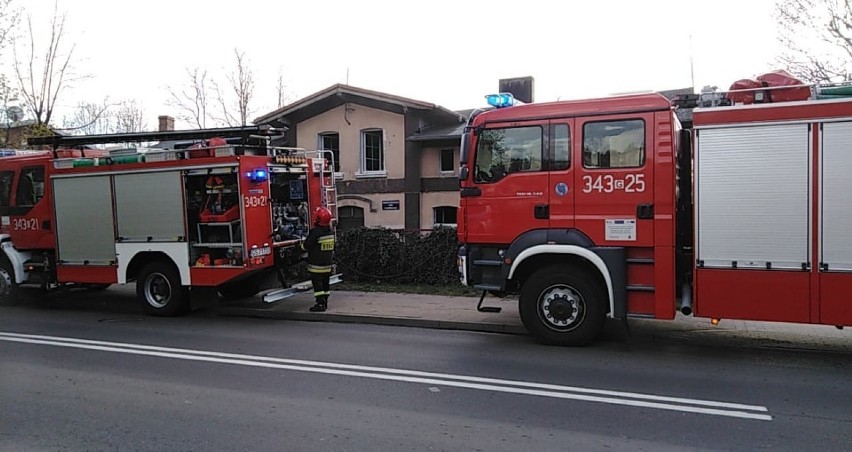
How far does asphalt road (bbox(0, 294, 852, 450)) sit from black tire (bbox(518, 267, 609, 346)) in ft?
0.68

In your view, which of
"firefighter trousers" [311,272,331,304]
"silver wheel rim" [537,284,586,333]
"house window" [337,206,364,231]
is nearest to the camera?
"silver wheel rim" [537,284,586,333]

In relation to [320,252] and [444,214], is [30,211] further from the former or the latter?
[444,214]

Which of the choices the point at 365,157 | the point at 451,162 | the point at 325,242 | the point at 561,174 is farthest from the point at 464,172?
the point at 365,157

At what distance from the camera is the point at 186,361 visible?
7.48m

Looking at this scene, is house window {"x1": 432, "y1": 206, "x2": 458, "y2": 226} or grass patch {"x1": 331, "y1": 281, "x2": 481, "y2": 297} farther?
house window {"x1": 432, "y1": 206, "x2": 458, "y2": 226}

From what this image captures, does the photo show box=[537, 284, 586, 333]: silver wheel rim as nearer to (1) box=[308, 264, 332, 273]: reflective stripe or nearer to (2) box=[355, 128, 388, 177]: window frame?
(1) box=[308, 264, 332, 273]: reflective stripe

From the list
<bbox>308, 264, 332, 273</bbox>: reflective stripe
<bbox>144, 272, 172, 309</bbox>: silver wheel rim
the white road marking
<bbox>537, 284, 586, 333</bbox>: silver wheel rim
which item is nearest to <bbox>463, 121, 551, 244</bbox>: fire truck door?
<bbox>537, 284, 586, 333</bbox>: silver wheel rim

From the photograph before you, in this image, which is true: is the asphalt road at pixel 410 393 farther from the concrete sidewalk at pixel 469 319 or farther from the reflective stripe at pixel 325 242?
the reflective stripe at pixel 325 242

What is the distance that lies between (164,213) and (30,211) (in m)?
3.43

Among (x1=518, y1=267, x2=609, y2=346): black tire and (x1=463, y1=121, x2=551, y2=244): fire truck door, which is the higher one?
(x1=463, y1=121, x2=551, y2=244): fire truck door

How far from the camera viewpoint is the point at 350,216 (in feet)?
70.3

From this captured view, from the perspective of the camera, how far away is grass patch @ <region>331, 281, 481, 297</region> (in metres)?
12.2

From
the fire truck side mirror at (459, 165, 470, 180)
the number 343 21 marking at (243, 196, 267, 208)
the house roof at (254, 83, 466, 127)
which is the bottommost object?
the number 343 21 marking at (243, 196, 267, 208)

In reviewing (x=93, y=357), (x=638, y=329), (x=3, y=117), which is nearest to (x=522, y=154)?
(x=638, y=329)
